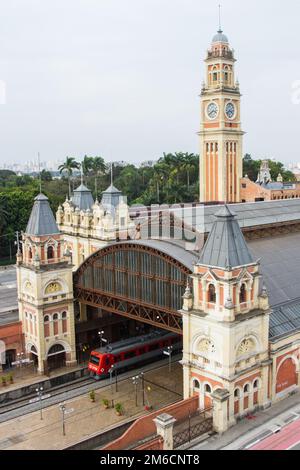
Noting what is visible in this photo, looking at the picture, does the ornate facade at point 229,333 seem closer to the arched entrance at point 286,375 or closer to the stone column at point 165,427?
the arched entrance at point 286,375

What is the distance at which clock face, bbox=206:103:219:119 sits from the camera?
80.7 m

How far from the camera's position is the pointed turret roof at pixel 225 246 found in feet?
109

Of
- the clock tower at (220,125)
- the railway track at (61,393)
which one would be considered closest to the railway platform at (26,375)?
the railway track at (61,393)

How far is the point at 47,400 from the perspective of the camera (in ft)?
141

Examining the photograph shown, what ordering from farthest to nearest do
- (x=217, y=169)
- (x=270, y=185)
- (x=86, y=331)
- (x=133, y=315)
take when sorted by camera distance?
1. (x=270, y=185)
2. (x=217, y=169)
3. (x=86, y=331)
4. (x=133, y=315)

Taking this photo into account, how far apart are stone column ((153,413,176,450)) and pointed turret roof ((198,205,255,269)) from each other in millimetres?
9764

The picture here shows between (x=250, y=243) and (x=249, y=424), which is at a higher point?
(x=250, y=243)

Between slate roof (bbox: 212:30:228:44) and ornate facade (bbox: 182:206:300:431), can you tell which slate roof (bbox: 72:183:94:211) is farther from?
ornate facade (bbox: 182:206:300:431)

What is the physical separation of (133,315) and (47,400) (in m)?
9.86

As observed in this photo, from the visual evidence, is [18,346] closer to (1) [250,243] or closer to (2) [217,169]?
(1) [250,243]

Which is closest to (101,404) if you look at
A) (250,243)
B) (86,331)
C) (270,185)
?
(86,331)

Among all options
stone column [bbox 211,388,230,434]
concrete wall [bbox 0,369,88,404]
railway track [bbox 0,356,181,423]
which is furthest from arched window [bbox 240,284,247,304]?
concrete wall [bbox 0,369,88,404]

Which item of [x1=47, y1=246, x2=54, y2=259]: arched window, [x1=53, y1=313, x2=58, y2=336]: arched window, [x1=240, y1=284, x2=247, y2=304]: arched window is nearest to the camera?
[x1=240, y1=284, x2=247, y2=304]: arched window

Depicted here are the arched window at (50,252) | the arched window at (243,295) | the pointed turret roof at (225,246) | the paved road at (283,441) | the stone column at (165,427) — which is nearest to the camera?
Result: the stone column at (165,427)
